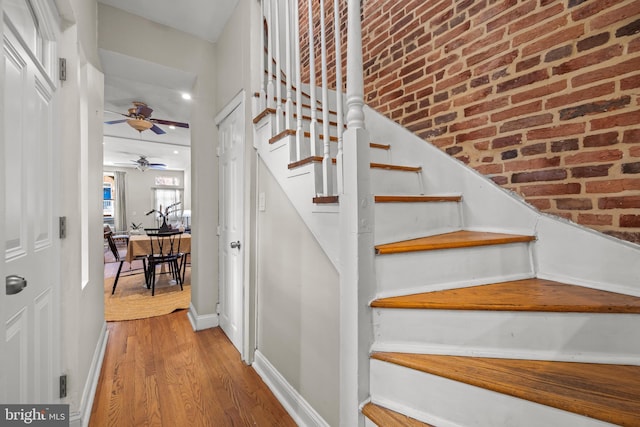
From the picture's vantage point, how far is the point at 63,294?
4.59 ft

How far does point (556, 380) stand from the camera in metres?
0.83

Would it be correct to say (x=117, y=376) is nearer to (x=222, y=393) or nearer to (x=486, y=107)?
(x=222, y=393)

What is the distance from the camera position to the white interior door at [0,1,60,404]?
0.91 meters

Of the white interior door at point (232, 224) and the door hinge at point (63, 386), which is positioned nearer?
the door hinge at point (63, 386)

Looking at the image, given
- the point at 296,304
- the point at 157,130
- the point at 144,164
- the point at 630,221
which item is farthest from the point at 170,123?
the point at 630,221

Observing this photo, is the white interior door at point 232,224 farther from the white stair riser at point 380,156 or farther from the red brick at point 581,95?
the red brick at point 581,95

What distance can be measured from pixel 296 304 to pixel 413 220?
0.83 metres

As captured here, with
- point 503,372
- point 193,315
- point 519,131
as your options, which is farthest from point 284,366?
point 519,131

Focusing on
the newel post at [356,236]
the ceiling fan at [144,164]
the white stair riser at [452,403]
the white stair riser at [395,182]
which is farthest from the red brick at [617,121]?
the ceiling fan at [144,164]

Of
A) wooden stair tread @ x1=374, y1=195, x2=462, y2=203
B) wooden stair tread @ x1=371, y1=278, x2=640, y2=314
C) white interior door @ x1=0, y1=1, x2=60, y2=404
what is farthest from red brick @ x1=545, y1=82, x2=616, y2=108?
white interior door @ x1=0, y1=1, x2=60, y2=404

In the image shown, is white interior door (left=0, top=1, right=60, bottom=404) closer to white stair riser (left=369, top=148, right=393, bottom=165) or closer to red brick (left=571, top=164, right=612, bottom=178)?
white stair riser (left=369, top=148, right=393, bottom=165)

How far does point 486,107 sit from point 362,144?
102cm

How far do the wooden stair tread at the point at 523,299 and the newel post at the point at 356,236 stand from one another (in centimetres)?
10

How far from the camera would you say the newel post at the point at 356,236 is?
1065 mm
